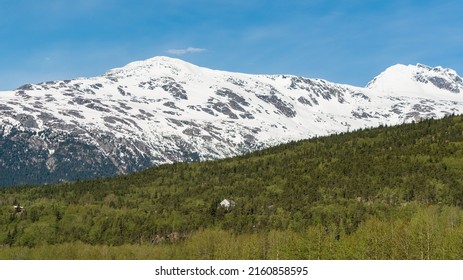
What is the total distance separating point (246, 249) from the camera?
197 metres

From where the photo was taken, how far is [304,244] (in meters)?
188

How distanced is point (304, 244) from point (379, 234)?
2342 cm
